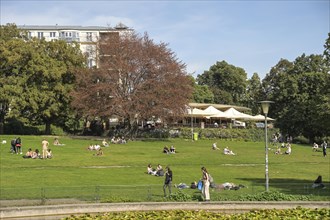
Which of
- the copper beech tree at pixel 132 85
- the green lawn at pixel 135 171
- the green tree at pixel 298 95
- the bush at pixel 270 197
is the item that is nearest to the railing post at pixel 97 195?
the green lawn at pixel 135 171

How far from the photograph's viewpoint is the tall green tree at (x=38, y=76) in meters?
60.6

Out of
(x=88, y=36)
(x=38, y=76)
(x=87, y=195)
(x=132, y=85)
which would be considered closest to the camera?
(x=87, y=195)

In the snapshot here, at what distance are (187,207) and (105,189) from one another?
4017 millimetres

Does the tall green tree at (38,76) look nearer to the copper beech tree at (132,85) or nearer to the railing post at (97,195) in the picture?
the copper beech tree at (132,85)

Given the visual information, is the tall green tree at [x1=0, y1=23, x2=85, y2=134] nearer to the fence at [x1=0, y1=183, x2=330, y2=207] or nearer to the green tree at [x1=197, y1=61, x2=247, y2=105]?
the fence at [x1=0, y1=183, x2=330, y2=207]

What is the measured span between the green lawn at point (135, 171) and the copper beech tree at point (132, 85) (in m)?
6.79

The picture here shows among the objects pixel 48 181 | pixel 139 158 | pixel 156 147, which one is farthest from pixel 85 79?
pixel 48 181

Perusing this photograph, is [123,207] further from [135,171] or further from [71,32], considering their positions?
[71,32]

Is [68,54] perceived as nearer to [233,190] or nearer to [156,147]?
[156,147]

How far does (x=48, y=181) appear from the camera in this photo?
28.8m

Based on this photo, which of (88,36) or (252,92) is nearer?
(88,36)

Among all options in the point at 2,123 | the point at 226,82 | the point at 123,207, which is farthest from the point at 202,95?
the point at 123,207

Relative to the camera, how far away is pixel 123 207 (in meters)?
20.7

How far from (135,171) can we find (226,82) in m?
85.2
